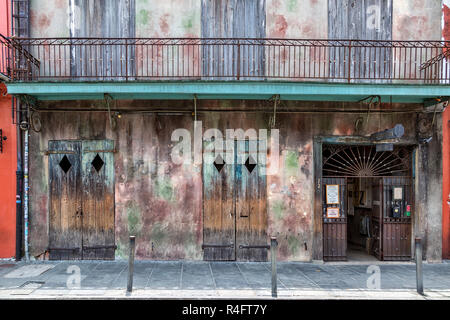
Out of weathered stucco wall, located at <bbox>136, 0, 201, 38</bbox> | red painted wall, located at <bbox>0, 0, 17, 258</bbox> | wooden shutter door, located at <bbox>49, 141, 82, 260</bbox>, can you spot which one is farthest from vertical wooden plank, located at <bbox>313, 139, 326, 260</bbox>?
red painted wall, located at <bbox>0, 0, 17, 258</bbox>

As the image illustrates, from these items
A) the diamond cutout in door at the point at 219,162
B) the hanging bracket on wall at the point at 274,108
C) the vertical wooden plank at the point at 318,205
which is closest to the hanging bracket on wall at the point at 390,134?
the vertical wooden plank at the point at 318,205

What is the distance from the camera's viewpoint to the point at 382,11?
27.6ft

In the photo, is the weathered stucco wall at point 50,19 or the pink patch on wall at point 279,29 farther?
the pink patch on wall at point 279,29

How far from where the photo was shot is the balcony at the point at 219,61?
8.05 m

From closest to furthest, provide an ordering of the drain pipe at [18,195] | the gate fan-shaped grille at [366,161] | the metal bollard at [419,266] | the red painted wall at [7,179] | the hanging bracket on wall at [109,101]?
the metal bollard at [419,266] < the hanging bracket on wall at [109,101] < the drain pipe at [18,195] < the red painted wall at [7,179] < the gate fan-shaped grille at [366,161]

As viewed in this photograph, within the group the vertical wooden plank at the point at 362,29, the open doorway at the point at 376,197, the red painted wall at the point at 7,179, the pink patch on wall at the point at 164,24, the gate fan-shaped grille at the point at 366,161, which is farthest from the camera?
the gate fan-shaped grille at the point at 366,161

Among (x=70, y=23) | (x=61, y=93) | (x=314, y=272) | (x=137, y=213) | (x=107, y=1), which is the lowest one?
(x=314, y=272)

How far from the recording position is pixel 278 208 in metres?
8.27

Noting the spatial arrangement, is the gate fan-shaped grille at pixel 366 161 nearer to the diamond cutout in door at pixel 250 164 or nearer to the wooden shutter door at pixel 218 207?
the diamond cutout in door at pixel 250 164

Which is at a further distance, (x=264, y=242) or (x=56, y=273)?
(x=264, y=242)

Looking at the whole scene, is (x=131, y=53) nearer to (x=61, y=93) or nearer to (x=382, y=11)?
(x=61, y=93)

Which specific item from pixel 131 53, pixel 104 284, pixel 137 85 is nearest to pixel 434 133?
pixel 137 85

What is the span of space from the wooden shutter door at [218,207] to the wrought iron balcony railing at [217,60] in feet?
7.66

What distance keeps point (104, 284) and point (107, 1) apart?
7415 mm
